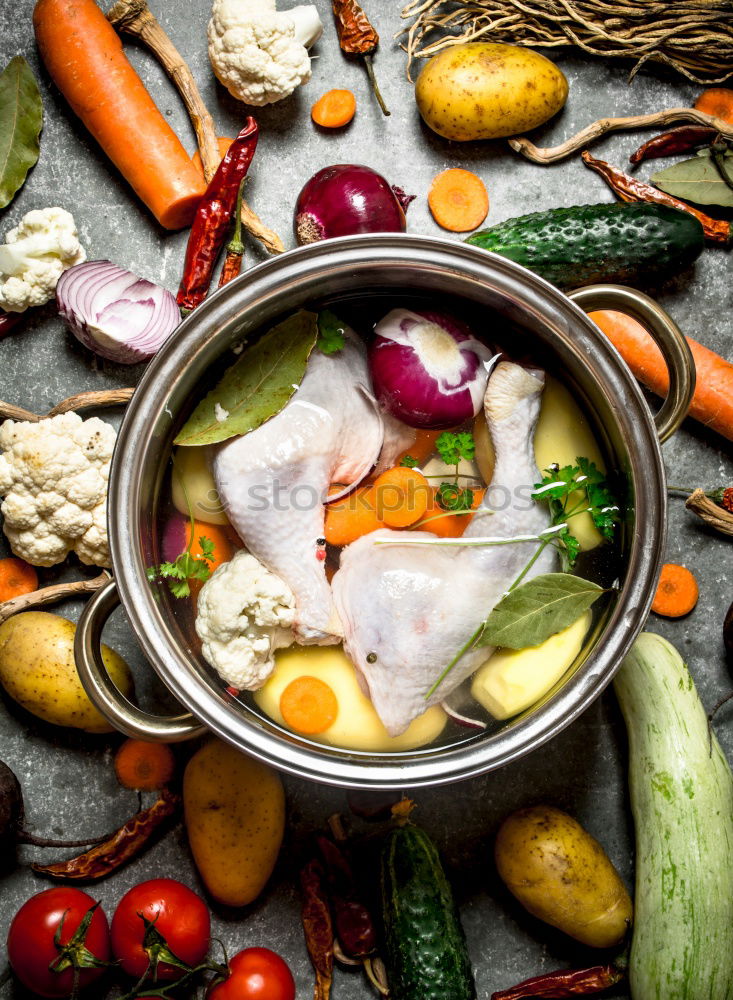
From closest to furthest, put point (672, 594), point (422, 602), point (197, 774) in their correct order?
point (422, 602)
point (197, 774)
point (672, 594)

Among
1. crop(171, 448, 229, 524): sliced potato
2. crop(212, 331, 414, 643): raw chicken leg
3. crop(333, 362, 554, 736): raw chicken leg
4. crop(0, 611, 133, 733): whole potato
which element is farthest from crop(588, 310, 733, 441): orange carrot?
crop(0, 611, 133, 733): whole potato

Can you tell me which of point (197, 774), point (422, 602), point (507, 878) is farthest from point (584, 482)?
point (197, 774)

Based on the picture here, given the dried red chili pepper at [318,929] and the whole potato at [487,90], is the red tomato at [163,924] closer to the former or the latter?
the dried red chili pepper at [318,929]

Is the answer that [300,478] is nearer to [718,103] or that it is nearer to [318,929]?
[318,929]

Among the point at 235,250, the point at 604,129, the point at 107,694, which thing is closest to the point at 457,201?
the point at 604,129

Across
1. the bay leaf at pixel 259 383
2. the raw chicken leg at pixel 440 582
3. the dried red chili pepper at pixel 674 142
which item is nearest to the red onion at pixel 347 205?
the bay leaf at pixel 259 383

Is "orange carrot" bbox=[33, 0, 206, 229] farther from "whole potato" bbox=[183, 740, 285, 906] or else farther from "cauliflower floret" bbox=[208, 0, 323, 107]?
"whole potato" bbox=[183, 740, 285, 906]

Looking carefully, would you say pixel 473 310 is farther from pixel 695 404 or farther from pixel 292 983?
pixel 292 983
